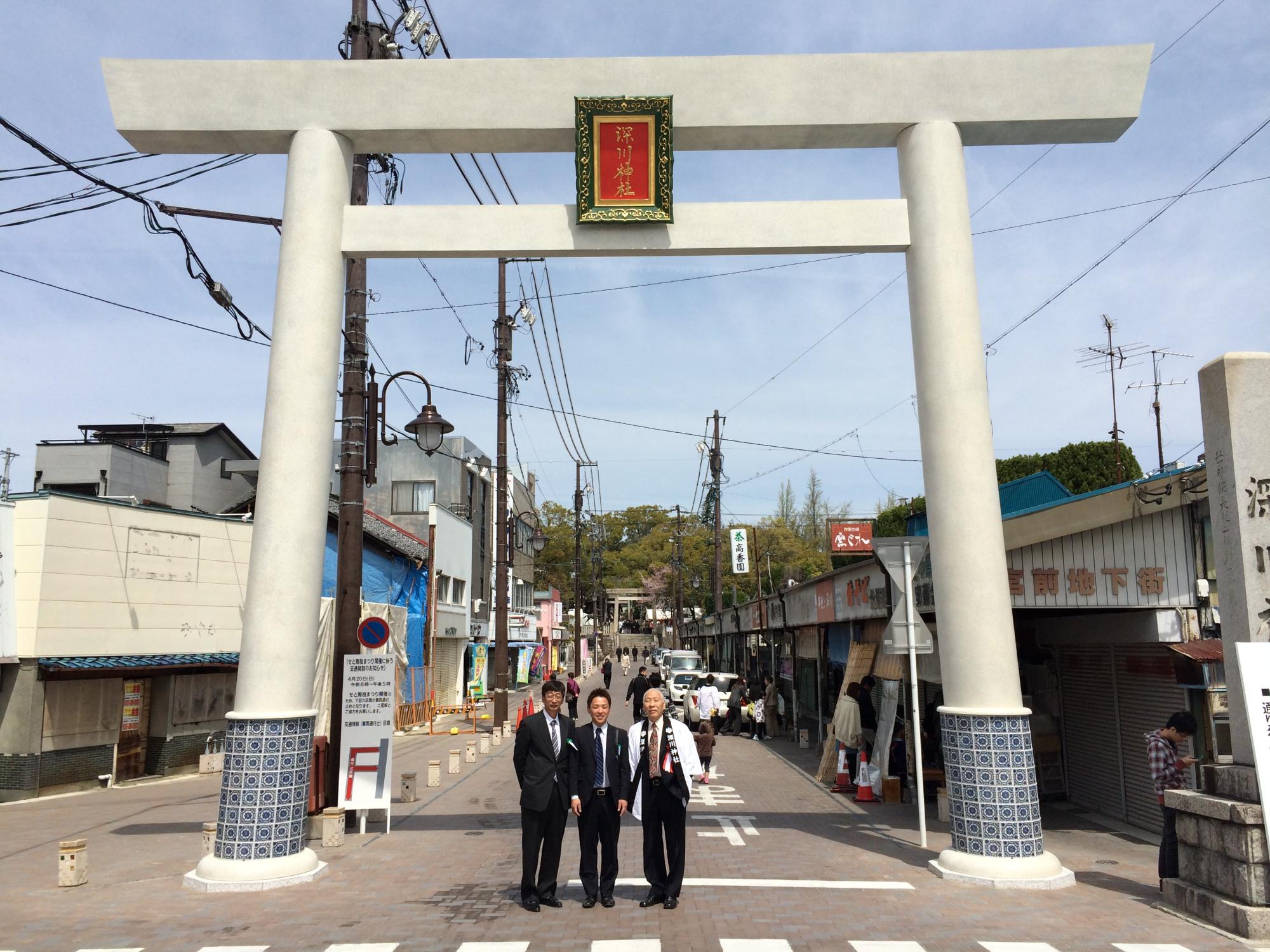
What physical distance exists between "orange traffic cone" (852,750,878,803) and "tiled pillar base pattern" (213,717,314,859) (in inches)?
312

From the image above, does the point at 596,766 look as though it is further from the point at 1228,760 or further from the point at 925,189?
the point at 925,189

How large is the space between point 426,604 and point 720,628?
1475cm

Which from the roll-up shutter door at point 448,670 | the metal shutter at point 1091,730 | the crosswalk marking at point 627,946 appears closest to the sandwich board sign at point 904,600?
the metal shutter at point 1091,730

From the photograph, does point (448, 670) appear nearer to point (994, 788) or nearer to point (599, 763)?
point (599, 763)

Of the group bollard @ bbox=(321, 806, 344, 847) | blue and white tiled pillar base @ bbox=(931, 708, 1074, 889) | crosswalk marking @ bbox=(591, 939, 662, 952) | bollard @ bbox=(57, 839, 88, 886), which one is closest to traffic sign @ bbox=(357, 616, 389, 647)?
bollard @ bbox=(321, 806, 344, 847)

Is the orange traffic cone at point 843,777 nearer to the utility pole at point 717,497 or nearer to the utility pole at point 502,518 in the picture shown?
the utility pole at point 502,518

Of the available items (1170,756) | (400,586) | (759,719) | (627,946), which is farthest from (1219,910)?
(400,586)

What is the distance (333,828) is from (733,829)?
4654 mm

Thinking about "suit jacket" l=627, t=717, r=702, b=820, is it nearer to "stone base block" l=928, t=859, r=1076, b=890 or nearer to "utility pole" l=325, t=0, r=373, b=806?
"stone base block" l=928, t=859, r=1076, b=890

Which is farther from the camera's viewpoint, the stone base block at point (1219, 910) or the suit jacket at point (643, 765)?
the suit jacket at point (643, 765)

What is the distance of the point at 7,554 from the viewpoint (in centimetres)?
1502

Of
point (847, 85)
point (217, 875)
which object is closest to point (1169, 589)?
point (847, 85)

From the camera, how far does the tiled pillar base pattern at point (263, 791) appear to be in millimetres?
8852

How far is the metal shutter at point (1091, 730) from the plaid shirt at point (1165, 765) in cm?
384
